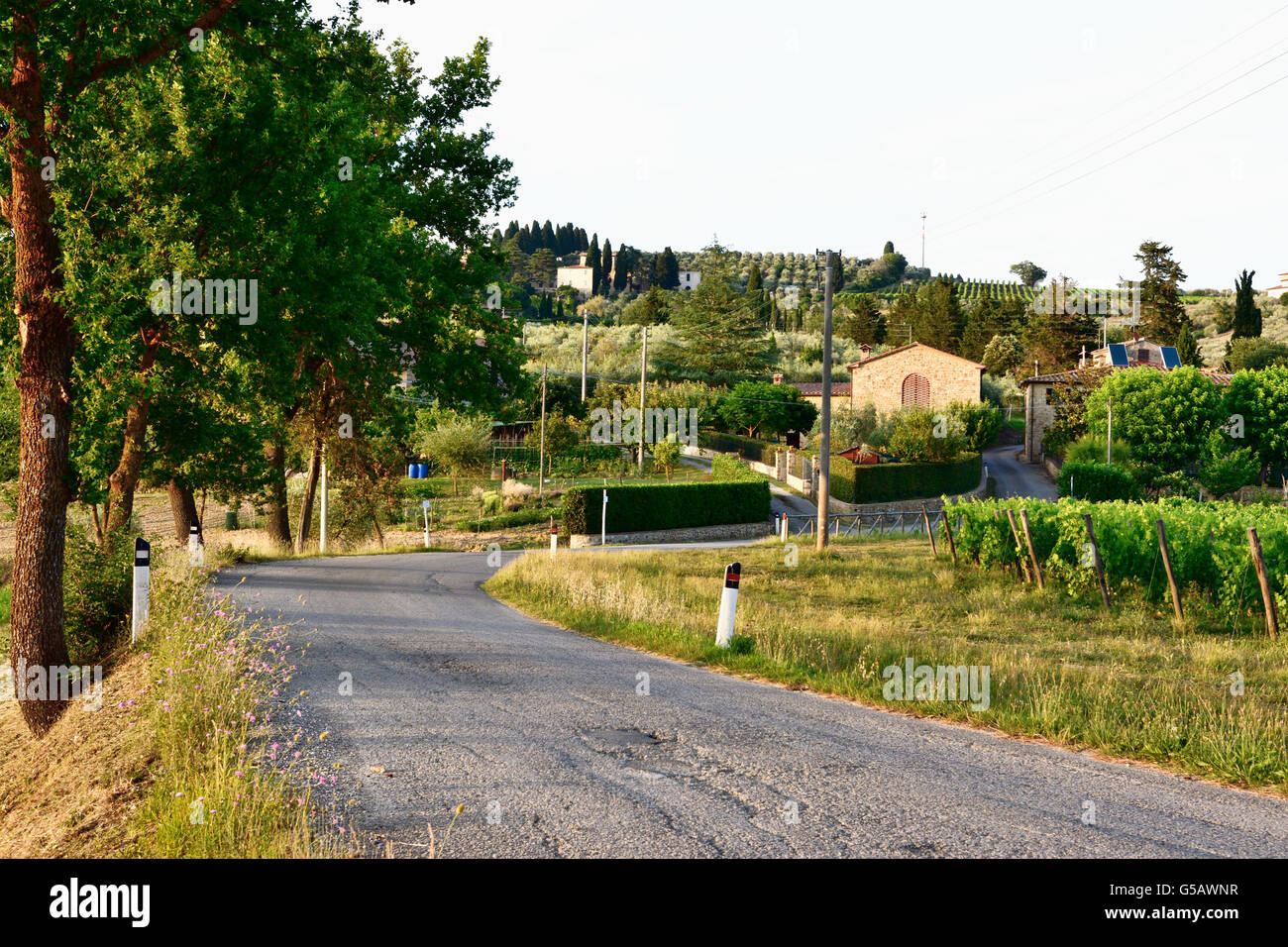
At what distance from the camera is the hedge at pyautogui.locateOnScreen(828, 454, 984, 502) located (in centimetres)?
4869

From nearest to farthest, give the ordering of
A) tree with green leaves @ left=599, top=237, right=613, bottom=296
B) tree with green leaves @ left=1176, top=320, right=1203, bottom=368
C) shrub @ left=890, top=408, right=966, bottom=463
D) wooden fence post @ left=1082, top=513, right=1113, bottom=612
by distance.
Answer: wooden fence post @ left=1082, top=513, right=1113, bottom=612, shrub @ left=890, top=408, right=966, bottom=463, tree with green leaves @ left=1176, top=320, right=1203, bottom=368, tree with green leaves @ left=599, top=237, right=613, bottom=296

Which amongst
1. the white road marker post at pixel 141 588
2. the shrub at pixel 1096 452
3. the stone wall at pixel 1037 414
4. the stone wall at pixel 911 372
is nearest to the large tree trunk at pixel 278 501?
the white road marker post at pixel 141 588

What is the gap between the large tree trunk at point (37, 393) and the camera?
10273 millimetres

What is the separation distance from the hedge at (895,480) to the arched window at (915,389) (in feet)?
51.0

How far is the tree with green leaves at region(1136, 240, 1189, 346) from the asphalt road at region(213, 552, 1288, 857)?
9390cm

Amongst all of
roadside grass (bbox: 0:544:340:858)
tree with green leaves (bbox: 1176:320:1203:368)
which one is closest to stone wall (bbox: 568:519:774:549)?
roadside grass (bbox: 0:544:340:858)

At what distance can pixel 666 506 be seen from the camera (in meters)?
40.2

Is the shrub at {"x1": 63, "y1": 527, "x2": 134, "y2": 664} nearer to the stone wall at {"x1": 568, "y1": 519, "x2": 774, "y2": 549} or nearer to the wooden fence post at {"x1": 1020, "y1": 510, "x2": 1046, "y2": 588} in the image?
the wooden fence post at {"x1": 1020, "y1": 510, "x2": 1046, "y2": 588}

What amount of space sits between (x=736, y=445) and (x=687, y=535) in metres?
23.2

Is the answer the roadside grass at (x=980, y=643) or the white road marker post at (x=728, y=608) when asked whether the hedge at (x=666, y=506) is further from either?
the white road marker post at (x=728, y=608)

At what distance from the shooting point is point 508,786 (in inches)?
226
